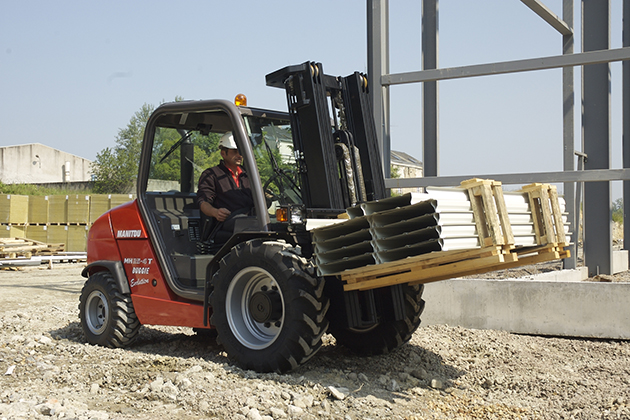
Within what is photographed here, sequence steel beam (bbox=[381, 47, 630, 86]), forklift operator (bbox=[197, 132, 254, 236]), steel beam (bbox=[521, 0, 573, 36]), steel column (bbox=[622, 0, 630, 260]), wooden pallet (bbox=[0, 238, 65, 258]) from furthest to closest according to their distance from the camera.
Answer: wooden pallet (bbox=[0, 238, 65, 258])
steel column (bbox=[622, 0, 630, 260])
steel beam (bbox=[521, 0, 573, 36])
steel beam (bbox=[381, 47, 630, 86])
forklift operator (bbox=[197, 132, 254, 236])

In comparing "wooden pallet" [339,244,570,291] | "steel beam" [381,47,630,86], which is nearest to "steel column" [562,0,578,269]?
"steel beam" [381,47,630,86]

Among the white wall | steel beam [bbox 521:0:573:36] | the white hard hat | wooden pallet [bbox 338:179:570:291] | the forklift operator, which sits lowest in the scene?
wooden pallet [bbox 338:179:570:291]

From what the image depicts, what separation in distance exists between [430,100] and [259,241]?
593 cm

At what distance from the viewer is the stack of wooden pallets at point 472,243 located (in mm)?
3781

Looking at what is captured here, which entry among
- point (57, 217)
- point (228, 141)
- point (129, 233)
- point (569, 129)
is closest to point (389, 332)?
point (228, 141)

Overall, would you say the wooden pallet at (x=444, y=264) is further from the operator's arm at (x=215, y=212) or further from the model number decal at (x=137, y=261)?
the model number decal at (x=137, y=261)

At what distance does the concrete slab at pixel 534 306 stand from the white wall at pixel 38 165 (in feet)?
136

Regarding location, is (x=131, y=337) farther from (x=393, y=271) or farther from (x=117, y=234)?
(x=393, y=271)

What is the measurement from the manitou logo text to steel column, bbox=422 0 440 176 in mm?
5132

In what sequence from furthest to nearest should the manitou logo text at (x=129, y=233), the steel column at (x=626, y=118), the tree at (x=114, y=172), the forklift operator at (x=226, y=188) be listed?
the tree at (x=114, y=172)
the steel column at (x=626, y=118)
the manitou logo text at (x=129, y=233)
the forklift operator at (x=226, y=188)

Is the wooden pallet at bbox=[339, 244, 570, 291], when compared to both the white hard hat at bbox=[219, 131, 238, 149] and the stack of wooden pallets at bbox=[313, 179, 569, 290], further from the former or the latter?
the white hard hat at bbox=[219, 131, 238, 149]

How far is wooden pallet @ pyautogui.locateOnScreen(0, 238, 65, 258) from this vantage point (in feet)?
54.9

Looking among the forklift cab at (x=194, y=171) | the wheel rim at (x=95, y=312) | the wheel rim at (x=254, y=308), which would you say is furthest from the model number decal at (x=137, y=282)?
the wheel rim at (x=254, y=308)

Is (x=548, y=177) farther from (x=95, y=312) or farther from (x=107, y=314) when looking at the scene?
(x=95, y=312)
